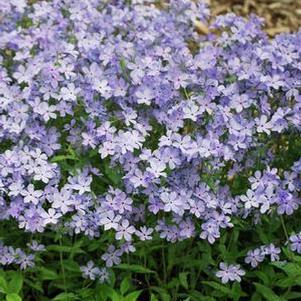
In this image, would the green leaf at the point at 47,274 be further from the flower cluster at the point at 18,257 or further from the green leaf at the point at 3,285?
the green leaf at the point at 3,285

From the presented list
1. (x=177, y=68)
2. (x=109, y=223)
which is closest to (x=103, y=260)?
(x=109, y=223)

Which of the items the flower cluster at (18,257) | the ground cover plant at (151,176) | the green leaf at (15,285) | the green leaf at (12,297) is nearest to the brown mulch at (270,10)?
the ground cover plant at (151,176)

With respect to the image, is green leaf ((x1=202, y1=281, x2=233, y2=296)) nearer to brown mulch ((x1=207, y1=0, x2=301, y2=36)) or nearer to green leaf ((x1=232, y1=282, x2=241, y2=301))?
green leaf ((x1=232, y1=282, x2=241, y2=301))

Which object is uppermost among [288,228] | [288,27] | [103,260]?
[288,228]

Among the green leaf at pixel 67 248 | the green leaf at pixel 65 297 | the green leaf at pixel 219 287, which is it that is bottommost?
the green leaf at pixel 65 297

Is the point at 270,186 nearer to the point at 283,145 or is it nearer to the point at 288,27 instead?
the point at 283,145

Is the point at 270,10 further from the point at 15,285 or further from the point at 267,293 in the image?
the point at 15,285

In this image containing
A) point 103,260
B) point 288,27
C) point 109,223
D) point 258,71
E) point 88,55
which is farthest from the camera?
point 288,27

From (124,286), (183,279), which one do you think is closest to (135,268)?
(124,286)
